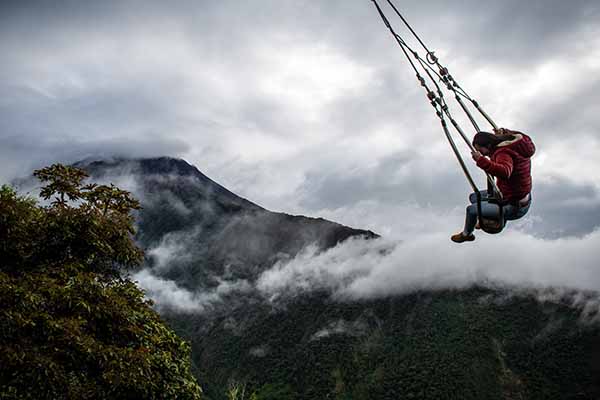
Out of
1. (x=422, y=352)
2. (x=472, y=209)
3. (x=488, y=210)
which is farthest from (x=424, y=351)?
(x=488, y=210)

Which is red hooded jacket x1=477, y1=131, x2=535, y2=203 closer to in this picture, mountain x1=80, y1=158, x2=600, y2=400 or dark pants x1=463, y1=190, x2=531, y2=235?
dark pants x1=463, y1=190, x2=531, y2=235

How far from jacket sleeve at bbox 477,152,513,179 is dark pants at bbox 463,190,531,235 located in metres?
0.45

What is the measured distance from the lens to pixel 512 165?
500cm

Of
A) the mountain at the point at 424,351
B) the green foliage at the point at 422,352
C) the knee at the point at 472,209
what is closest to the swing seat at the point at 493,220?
the knee at the point at 472,209

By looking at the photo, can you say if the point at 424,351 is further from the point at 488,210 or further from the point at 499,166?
the point at 499,166

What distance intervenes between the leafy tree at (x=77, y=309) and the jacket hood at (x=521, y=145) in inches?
245

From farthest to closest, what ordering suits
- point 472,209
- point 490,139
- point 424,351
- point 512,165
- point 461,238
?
1. point 424,351
2. point 461,238
3. point 472,209
4. point 490,139
5. point 512,165

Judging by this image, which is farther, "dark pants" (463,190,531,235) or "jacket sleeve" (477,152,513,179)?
"dark pants" (463,190,531,235)

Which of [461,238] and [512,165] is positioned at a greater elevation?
[512,165]

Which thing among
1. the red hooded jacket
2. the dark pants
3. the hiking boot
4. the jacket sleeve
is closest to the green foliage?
the hiking boot

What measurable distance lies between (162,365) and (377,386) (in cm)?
14633

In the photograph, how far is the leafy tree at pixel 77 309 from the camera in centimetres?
635

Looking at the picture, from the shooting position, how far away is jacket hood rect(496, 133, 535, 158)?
506 cm

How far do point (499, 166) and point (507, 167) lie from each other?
104 mm
